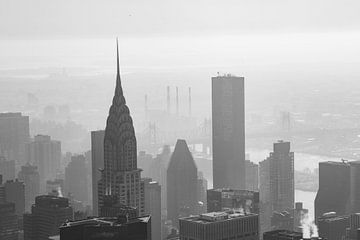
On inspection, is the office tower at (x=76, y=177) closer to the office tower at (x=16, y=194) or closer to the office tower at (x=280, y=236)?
the office tower at (x=16, y=194)

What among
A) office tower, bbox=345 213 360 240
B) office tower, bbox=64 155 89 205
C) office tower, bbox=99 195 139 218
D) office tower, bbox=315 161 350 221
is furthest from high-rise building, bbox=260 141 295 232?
office tower, bbox=99 195 139 218

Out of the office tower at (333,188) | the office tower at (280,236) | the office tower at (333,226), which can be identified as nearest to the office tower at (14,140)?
the office tower at (333,188)

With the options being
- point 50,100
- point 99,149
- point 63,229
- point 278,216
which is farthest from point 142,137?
point 63,229

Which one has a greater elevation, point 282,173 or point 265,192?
point 282,173

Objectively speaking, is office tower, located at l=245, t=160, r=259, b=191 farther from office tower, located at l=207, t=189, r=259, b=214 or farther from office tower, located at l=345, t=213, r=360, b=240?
office tower, located at l=345, t=213, r=360, b=240

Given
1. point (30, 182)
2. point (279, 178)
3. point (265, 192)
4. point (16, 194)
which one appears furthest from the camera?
point (279, 178)

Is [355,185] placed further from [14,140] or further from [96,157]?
[14,140]

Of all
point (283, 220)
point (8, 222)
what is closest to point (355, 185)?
point (283, 220)
